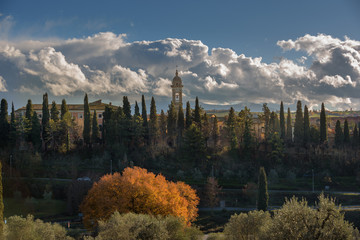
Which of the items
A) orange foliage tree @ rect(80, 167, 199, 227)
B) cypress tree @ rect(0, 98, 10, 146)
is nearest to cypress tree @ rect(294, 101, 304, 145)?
orange foliage tree @ rect(80, 167, 199, 227)

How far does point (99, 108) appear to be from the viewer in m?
70.4

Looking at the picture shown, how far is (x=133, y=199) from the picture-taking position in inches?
1227

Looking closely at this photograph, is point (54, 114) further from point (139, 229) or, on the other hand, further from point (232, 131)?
point (139, 229)

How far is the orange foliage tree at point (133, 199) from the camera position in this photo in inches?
1191

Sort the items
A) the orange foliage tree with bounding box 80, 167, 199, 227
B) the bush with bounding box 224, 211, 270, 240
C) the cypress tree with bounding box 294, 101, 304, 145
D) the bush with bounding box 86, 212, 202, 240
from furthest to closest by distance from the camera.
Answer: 1. the cypress tree with bounding box 294, 101, 304, 145
2. the orange foliage tree with bounding box 80, 167, 199, 227
3. the bush with bounding box 224, 211, 270, 240
4. the bush with bounding box 86, 212, 202, 240

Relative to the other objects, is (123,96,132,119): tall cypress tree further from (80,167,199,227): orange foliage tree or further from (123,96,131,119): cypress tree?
(80,167,199,227): orange foliage tree

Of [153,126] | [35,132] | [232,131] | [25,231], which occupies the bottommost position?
[25,231]

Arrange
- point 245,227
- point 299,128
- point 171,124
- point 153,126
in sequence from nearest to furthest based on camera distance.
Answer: point 245,227
point 153,126
point 171,124
point 299,128

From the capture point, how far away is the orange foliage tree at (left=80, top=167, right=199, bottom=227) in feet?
99.2

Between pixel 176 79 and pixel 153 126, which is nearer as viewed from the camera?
pixel 153 126

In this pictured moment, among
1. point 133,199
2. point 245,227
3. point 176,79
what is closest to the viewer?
point 245,227

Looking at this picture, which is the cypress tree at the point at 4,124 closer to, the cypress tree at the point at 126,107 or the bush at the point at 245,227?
the cypress tree at the point at 126,107

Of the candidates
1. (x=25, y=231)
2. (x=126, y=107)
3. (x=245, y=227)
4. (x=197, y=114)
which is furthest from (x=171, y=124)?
(x=25, y=231)

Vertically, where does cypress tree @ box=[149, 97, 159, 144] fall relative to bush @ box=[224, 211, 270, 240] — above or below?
above
